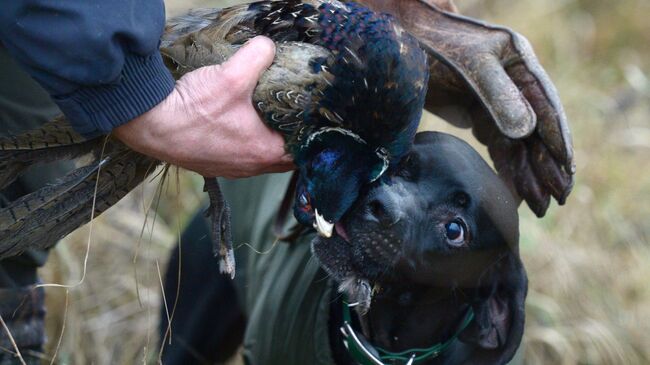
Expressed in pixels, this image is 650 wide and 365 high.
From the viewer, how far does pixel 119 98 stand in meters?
1.62

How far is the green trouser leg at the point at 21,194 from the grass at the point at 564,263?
0.87 feet

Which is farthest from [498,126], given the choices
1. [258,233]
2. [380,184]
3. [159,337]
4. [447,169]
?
[159,337]

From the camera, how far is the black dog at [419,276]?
1.99m

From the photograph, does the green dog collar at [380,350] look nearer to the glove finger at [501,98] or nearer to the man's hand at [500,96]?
the man's hand at [500,96]

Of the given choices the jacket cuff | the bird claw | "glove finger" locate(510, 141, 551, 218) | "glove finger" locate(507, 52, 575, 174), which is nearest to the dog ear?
"glove finger" locate(510, 141, 551, 218)

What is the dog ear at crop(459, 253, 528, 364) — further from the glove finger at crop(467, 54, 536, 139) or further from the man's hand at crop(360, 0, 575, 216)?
the glove finger at crop(467, 54, 536, 139)

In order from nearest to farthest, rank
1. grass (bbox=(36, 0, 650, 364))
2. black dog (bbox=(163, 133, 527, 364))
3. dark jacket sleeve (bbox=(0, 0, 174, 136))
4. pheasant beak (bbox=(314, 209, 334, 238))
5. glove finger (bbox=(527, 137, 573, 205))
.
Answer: dark jacket sleeve (bbox=(0, 0, 174, 136)) < pheasant beak (bbox=(314, 209, 334, 238)) < black dog (bbox=(163, 133, 527, 364)) < glove finger (bbox=(527, 137, 573, 205)) < grass (bbox=(36, 0, 650, 364))

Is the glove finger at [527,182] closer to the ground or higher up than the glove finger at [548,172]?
closer to the ground

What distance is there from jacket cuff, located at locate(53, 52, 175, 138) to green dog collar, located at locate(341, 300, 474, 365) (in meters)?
0.79


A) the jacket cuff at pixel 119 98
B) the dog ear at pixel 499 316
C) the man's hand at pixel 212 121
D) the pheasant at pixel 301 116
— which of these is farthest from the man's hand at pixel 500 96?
the jacket cuff at pixel 119 98

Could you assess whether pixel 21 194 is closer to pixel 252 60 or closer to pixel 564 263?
pixel 252 60

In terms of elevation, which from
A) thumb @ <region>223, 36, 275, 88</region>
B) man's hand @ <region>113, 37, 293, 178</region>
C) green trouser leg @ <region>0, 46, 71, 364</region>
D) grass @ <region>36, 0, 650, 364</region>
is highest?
thumb @ <region>223, 36, 275, 88</region>

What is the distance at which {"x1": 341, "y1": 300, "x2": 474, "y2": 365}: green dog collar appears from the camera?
2150mm

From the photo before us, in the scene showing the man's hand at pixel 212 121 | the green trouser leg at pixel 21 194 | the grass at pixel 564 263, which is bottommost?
the grass at pixel 564 263
